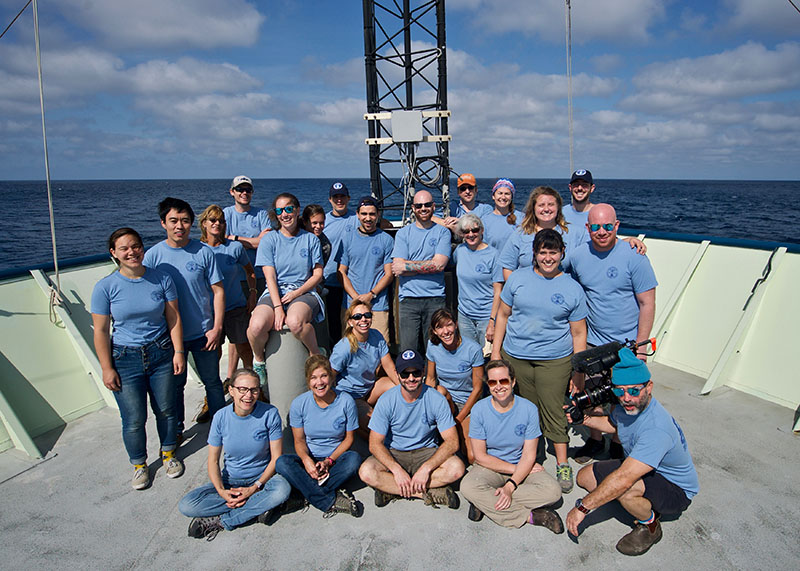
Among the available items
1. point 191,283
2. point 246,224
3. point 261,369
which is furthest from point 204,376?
point 246,224

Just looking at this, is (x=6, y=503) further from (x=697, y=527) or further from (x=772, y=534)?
(x=772, y=534)

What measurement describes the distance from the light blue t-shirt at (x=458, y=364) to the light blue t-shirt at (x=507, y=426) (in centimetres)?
45

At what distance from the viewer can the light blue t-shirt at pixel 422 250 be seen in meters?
Answer: 4.38

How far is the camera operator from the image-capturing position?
2662mm

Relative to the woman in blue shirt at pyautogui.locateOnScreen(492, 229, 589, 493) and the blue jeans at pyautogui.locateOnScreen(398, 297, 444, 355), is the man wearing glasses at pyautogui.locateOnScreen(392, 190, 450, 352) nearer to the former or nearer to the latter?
the blue jeans at pyautogui.locateOnScreen(398, 297, 444, 355)

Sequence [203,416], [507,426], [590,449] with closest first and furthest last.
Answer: [507,426]
[590,449]
[203,416]

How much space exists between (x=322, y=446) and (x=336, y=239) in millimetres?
1938

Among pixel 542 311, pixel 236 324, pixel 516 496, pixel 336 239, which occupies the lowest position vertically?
pixel 516 496

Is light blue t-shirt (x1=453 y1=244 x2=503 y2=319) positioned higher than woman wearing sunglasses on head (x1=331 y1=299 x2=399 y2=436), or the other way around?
light blue t-shirt (x1=453 y1=244 x2=503 y2=319)

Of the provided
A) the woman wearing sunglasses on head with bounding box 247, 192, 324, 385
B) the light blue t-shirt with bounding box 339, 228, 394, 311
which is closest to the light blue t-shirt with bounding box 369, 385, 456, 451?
the woman wearing sunglasses on head with bounding box 247, 192, 324, 385

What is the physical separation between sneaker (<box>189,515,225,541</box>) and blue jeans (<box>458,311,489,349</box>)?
229 centimetres

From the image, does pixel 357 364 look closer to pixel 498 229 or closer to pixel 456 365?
pixel 456 365

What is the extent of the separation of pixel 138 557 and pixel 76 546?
438mm

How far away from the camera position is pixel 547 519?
3.02 metres
